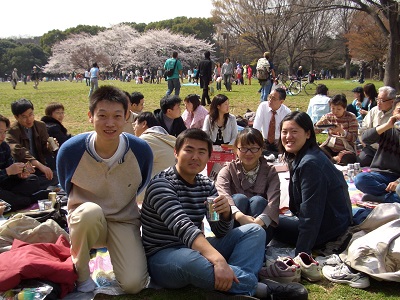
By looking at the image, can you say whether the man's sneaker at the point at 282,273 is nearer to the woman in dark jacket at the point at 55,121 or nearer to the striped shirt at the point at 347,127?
the striped shirt at the point at 347,127

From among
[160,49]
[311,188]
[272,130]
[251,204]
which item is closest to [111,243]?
[251,204]

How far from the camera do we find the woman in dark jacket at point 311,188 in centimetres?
322

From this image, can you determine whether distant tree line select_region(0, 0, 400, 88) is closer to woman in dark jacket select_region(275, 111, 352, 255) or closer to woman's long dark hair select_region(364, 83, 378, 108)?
woman's long dark hair select_region(364, 83, 378, 108)

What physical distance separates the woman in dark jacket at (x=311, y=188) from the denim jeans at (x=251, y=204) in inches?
10.5

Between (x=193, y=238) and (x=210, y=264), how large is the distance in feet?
0.63

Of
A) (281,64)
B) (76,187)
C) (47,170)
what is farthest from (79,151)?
(281,64)

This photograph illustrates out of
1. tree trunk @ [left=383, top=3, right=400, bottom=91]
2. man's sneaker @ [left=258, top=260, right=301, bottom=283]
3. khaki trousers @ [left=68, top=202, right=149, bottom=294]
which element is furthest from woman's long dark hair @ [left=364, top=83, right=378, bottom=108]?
tree trunk @ [left=383, top=3, right=400, bottom=91]

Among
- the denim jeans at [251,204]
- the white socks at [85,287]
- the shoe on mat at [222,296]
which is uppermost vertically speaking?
the denim jeans at [251,204]

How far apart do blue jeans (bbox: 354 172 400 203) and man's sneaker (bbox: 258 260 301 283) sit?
207cm

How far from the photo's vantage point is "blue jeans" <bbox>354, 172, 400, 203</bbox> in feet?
15.1

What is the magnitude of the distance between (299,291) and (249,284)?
Result: 39cm

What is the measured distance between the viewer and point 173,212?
2.66m

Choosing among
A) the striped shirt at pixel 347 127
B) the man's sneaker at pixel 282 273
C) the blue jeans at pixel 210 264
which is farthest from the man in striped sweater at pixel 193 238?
the striped shirt at pixel 347 127

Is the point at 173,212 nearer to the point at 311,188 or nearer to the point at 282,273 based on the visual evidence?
the point at 282,273
